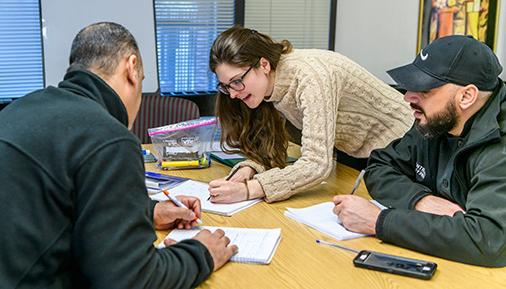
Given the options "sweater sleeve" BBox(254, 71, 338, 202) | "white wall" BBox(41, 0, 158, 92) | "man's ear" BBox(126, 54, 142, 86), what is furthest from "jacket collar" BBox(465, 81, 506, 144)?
"white wall" BBox(41, 0, 158, 92)

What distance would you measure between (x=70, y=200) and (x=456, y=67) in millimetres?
1049

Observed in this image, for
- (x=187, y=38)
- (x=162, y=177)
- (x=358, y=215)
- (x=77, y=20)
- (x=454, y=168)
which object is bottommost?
(x=162, y=177)

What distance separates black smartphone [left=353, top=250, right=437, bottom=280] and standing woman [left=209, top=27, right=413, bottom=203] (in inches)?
22.4

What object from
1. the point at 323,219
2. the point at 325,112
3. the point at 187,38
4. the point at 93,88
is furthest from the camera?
the point at 187,38

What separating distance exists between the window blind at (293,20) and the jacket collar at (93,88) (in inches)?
→ 129

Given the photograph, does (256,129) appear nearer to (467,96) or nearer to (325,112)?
(325,112)

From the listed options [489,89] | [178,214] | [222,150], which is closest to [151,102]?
[222,150]

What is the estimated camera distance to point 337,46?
4.65 metres

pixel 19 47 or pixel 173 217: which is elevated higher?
pixel 19 47

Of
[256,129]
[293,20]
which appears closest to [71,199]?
[256,129]

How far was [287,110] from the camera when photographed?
7.37 ft

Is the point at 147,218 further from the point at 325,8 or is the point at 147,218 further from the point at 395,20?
the point at 325,8

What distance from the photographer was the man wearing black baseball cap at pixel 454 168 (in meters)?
1.45

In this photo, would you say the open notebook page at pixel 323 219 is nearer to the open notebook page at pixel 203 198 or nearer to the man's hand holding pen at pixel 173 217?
the open notebook page at pixel 203 198
